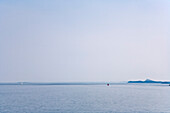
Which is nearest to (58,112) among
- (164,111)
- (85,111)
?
(85,111)

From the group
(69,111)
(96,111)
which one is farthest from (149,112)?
(69,111)

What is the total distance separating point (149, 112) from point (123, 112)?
4.96 meters

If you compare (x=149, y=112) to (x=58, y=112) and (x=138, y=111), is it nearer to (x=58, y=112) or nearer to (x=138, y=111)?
(x=138, y=111)

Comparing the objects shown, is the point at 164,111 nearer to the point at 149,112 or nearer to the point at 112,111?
the point at 149,112

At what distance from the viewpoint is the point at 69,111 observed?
41.2 meters

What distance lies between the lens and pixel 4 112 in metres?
40.9

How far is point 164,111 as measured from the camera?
138 ft

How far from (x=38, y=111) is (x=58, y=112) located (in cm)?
428

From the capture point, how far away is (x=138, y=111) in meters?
41.8

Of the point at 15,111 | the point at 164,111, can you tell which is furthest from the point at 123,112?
the point at 15,111

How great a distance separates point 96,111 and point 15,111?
1561cm

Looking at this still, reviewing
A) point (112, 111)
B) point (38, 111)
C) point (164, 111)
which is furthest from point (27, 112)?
point (164, 111)

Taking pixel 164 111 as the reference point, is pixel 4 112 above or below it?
below

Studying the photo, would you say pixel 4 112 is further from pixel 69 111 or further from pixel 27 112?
pixel 69 111
